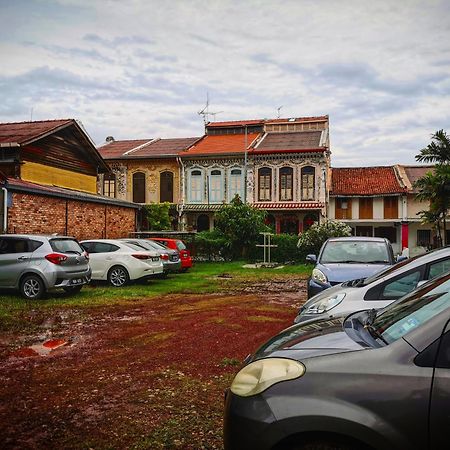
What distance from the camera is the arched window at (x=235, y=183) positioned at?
35.0 metres

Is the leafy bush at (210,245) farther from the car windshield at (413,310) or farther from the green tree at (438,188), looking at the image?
the car windshield at (413,310)

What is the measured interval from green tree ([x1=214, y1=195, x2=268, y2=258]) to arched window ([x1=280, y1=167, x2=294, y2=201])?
24.4 ft

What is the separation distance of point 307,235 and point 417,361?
23.1 meters

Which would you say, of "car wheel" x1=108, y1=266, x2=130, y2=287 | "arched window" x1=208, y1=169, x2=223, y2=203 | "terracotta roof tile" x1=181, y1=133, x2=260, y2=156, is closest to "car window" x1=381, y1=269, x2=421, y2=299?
"car wheel" x1=108, y1=266, x2=130, y2=287

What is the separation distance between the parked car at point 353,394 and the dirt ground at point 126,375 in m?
1.57

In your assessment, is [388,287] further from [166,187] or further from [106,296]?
[166,187]

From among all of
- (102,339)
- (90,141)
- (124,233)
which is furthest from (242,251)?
(102,339)

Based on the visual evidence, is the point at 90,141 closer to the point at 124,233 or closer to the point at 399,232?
the point at 124,233

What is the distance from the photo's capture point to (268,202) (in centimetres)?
3431

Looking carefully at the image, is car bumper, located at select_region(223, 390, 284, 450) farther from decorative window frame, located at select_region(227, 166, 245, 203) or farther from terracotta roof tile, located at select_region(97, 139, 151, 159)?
terracotta roof tile, located at select_region(97, 139, 151, 159)

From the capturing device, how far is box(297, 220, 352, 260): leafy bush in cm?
2491

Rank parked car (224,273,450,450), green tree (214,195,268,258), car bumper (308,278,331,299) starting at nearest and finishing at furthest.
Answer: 1. parked car (224,273,450,450)
2. car bumper (308,278,331,299)
3. green tree (214,195,268,258)

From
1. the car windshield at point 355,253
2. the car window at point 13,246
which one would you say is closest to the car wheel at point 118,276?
the car window at point 13,246

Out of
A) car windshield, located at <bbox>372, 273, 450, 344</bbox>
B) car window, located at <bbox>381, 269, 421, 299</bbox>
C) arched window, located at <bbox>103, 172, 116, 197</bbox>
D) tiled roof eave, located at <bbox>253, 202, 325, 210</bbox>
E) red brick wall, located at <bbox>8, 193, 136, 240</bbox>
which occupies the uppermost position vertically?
arched window, located at <bbox>103, 172, 116, 197</bbox>
